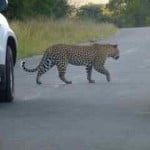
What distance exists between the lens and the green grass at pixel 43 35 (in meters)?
27.9

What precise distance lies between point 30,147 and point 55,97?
4.85 metres

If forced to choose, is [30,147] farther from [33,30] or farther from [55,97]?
[33,30]

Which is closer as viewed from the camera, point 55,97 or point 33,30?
point 55,97

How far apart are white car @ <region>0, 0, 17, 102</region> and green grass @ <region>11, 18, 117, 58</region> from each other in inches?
511

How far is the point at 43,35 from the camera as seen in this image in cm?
3297

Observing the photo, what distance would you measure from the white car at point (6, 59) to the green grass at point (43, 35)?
42.6ft

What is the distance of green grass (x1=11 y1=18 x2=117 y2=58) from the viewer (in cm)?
2791

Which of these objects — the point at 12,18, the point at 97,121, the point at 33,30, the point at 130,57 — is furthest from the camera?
the point at 12,18

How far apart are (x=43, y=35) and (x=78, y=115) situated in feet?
74.4

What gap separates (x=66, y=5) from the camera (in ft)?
186


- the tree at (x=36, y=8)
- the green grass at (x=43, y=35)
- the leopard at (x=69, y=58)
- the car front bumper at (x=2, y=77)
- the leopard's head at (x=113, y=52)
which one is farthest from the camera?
the tree at (x=36, y=8)

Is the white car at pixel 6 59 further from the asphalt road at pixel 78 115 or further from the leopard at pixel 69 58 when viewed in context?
the leopard at pixel 69 58

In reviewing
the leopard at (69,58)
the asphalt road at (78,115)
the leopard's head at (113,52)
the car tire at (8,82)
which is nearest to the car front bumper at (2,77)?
the car tire at (8,82)

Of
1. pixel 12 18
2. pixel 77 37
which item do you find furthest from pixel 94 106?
pixel 12 18
